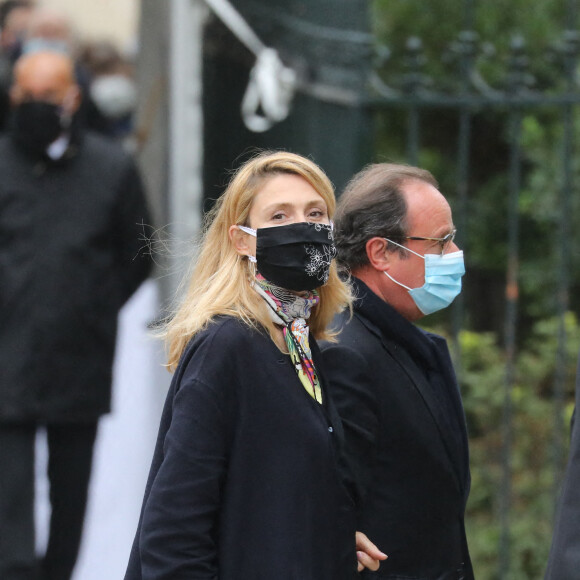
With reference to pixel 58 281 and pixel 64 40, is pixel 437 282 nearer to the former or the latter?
pixel 58 281

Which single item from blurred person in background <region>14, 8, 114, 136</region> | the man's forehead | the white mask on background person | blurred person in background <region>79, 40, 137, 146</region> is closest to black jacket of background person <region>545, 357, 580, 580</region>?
the man's forehead

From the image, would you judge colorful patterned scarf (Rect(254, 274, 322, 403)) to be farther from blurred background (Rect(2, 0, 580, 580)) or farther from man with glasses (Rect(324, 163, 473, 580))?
blurred background (Rect(2, 0, 580, 580))

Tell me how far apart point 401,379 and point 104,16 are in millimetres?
11797

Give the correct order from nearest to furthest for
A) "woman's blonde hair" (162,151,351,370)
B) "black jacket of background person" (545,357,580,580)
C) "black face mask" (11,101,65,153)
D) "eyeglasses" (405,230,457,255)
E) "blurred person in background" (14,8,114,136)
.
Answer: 1. "black jacket of background person" (545,357,580,580)
2. "woman's blonde hair" (162,151,351,370)
3. "eyeglasses" (405,230,457,255)
4. "black face mask" (11,101,65,153)
5. "blurred person in background" (14,8,114,136)

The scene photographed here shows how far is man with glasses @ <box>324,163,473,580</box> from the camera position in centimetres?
265

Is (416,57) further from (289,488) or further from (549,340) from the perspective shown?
(289,488)

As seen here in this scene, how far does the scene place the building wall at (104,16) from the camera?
13414mm

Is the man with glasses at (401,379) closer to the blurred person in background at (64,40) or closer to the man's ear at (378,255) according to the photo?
the man's ear at (378,255)

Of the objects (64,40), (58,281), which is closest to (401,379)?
(58,281)

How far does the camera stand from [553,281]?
5926 mm

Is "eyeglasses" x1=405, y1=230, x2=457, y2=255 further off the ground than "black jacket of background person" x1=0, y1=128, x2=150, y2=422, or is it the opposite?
"eyeglasses" x1=405, y1=230, x2=457, y2=255

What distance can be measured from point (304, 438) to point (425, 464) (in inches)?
17.7

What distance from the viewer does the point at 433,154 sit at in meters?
7.06

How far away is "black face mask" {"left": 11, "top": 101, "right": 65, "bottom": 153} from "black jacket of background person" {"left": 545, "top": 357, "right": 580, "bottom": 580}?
9.72 ft
